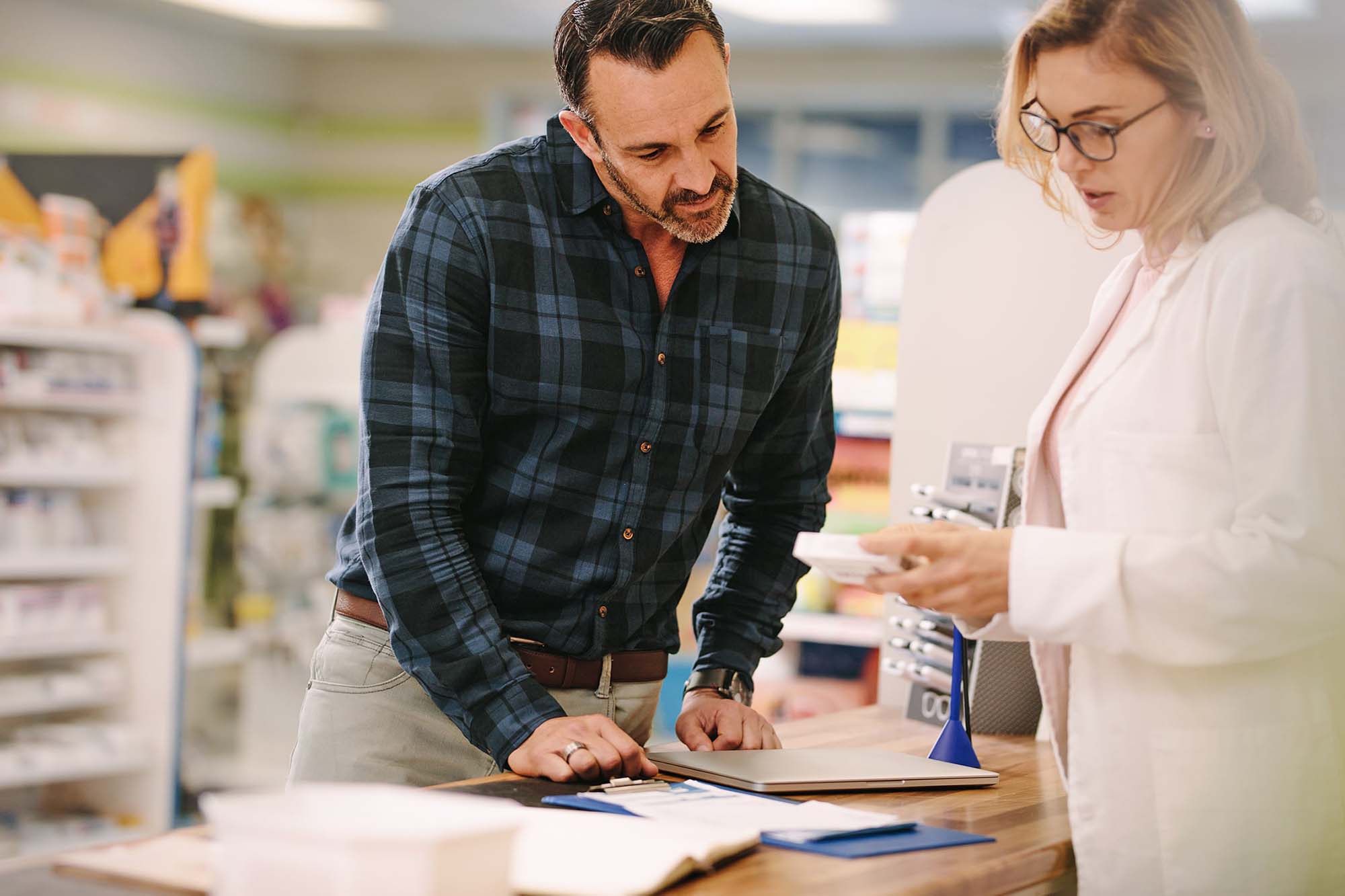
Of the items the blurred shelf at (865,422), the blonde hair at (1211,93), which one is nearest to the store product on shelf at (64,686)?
the blurred shelf at (865,422)

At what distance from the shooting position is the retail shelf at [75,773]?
4.66 metres

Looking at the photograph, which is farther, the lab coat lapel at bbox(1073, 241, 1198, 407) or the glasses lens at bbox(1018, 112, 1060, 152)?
the glasses lens at bbox(1018, 112, 1060, 152)

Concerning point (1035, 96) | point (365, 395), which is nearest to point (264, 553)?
point (365, 395)

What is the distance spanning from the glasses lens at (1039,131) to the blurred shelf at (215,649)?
480 cm

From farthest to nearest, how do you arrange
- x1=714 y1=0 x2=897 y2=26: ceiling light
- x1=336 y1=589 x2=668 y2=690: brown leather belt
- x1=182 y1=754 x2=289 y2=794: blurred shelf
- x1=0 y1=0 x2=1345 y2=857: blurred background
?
x1=714 y1=0 x2=897 y2=26: ceiling light
x1=182 y1=754 x2=289 y2=794: blurred shelf
x1=0 y1=0 x2=1345 y2=857: blurred background
x1=336 y1=589 x2=668 y2=690: brown leather belt

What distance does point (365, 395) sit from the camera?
170cm

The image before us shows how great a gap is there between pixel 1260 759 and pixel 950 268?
147 centimetres

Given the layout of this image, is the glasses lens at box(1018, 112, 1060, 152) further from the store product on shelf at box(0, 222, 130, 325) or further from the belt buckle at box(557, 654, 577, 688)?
the store product on shelf at box(0, 222, 130, 325)

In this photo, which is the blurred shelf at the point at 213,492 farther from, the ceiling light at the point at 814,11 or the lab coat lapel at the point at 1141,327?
the lab coat lapel at the point at 1141,327

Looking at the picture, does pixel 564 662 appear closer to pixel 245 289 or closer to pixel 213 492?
pixel 213 492

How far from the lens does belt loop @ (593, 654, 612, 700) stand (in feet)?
5.97

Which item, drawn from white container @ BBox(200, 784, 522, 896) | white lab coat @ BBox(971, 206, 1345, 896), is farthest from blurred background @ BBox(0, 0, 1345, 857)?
white container @ BBox(200, 784, 522, 896)

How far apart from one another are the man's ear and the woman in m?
0.62

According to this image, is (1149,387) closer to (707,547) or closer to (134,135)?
(707,547)
